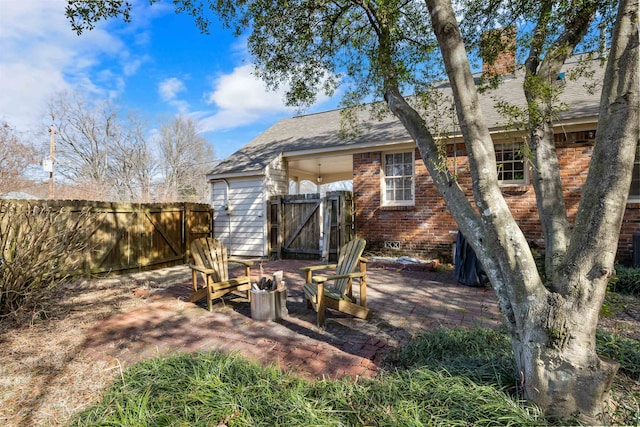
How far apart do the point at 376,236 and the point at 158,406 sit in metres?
7.04

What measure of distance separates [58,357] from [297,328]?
228 cm

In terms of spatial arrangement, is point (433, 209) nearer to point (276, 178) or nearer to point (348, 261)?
point (348, 261)

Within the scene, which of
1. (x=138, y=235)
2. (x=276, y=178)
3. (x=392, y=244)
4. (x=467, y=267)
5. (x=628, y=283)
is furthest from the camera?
(x=276, y=178)

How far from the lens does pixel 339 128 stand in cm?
1013

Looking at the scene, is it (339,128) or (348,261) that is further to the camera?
(339,128)

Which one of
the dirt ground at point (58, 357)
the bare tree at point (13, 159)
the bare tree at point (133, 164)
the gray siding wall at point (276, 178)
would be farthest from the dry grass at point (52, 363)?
the bare tree at point (133, 164)

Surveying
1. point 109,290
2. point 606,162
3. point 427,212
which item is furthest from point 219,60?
point 606,162

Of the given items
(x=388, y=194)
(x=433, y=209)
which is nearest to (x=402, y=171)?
(x=388, y=194)

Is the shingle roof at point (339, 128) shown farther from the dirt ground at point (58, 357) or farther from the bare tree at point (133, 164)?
the bare tree at point (133, 164)

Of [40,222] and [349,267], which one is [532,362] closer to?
[349,267]

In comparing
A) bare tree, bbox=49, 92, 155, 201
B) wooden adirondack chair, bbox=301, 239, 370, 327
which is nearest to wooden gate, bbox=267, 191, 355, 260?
wooden adirondack chair, bbox=301, 239, 370, 327

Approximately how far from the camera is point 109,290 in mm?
5320

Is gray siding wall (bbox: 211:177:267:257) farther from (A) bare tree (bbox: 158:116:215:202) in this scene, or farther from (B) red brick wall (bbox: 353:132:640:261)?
(A) bare tree (bbox: 158:116:215:202)

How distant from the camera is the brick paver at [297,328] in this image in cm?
283
